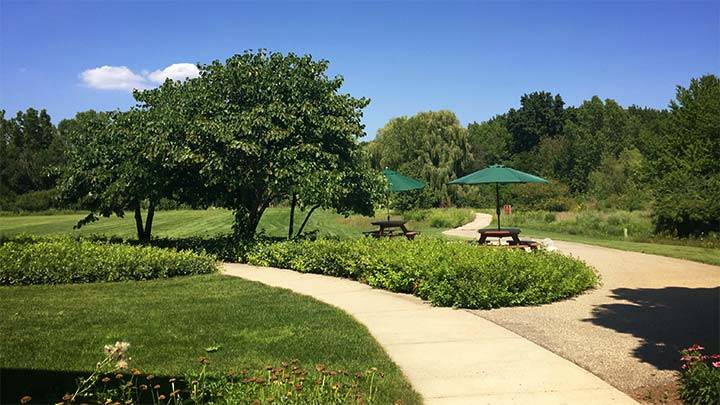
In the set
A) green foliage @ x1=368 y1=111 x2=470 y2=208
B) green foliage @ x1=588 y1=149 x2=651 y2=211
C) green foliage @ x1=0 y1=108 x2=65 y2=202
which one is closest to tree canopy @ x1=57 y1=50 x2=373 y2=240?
green foliage @ x1=588 y1=149 x2=651 y2=211

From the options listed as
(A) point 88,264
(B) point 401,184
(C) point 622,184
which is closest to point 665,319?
(A) point 88,264

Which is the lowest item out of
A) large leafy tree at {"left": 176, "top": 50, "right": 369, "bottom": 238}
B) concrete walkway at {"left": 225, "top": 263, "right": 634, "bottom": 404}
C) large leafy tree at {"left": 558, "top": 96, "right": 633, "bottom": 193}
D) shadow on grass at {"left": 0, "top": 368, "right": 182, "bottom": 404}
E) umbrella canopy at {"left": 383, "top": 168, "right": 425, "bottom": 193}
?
concrete walkway at {"left": 225, "top": 263, "right": 634, "bottom": 404}

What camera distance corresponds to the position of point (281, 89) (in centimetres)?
1395

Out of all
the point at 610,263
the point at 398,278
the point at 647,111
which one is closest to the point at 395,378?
the point at 398,278

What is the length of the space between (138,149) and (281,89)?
12.6ft

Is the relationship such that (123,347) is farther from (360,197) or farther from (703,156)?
(703,156)

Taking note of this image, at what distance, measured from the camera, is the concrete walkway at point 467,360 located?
463 centimetres

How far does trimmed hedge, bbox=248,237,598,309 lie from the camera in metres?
8.27

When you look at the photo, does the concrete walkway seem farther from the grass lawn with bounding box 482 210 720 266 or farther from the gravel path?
the grass lawn with bounding box 482 210 720 266

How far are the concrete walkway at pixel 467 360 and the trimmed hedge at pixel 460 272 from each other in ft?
1.46

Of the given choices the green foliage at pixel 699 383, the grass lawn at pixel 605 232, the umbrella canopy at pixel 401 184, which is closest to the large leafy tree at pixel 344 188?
the umbrella canopy at pixel 401 184

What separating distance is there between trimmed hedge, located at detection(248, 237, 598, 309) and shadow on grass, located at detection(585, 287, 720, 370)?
2.69 ft

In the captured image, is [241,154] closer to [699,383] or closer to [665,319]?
[665,319]

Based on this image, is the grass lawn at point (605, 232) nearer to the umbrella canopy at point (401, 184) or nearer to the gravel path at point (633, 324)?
the gravel path at point (633, 324)
